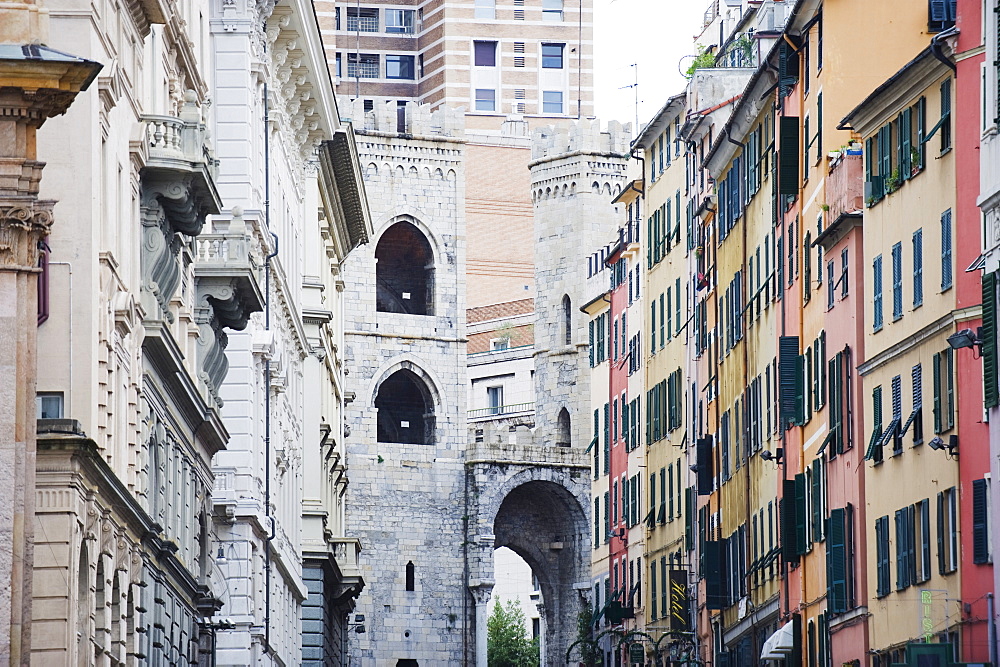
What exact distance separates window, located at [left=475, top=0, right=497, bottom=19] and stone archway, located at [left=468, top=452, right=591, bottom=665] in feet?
135

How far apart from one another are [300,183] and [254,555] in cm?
1549

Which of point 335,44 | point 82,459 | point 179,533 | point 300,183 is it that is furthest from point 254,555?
point 335,44

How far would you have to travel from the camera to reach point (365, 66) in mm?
142875

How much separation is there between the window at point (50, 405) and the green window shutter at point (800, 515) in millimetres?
21243

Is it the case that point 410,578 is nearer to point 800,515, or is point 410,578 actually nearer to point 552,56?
point 552,56

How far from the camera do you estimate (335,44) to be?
462ft

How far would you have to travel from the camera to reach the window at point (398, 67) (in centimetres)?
14262

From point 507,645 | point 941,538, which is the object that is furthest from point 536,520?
point 941,538

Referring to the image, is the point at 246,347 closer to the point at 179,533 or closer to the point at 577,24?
the point at 179,533

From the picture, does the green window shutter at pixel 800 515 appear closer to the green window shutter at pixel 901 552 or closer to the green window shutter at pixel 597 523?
the green window shutter at pixel 901 552

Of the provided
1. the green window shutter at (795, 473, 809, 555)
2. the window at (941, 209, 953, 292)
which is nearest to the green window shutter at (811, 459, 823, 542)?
the green window shutter at (795, 473, 809, 555)

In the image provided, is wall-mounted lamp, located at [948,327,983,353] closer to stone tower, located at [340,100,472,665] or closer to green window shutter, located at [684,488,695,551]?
green window shutter, located at [684,488,695,551]

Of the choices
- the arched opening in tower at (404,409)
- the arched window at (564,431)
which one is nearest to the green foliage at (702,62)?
the arched opening in tower at (404,409)

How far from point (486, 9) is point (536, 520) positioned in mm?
42444
